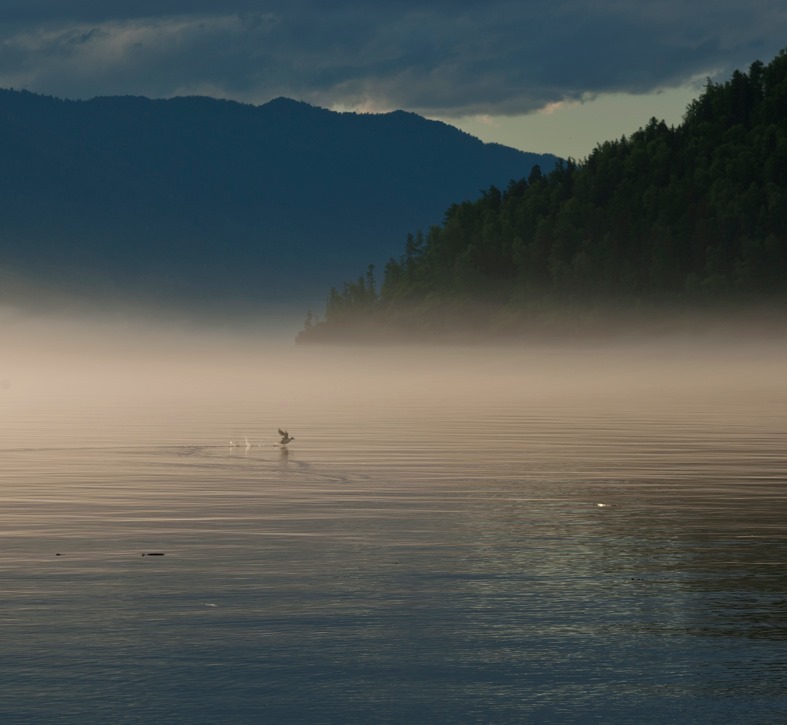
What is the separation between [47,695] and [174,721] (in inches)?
64.9

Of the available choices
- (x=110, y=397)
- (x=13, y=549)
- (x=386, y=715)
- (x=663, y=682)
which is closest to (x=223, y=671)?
(x=386, y=715)

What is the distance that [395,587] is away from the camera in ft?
71.7

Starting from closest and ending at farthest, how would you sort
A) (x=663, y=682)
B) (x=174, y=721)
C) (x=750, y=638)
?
(x=174, y=721)
(x=663, y=682)
(x=750, y=638)

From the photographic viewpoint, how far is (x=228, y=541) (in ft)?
87.4

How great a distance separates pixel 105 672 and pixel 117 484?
70.1 ft

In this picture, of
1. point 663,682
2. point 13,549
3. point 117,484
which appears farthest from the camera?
point 117,484

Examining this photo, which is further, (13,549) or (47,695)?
(13,549)

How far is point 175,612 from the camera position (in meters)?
20.0

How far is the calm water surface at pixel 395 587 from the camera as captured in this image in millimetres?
15875

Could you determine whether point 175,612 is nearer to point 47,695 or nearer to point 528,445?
point 47,695

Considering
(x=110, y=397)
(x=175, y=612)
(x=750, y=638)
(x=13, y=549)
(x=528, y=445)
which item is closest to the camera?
(x=750, y=638)

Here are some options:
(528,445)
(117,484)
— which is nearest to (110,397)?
(528,445)

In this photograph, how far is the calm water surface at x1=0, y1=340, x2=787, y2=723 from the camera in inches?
625

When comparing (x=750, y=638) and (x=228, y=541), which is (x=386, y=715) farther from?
(x=228, y=541)
